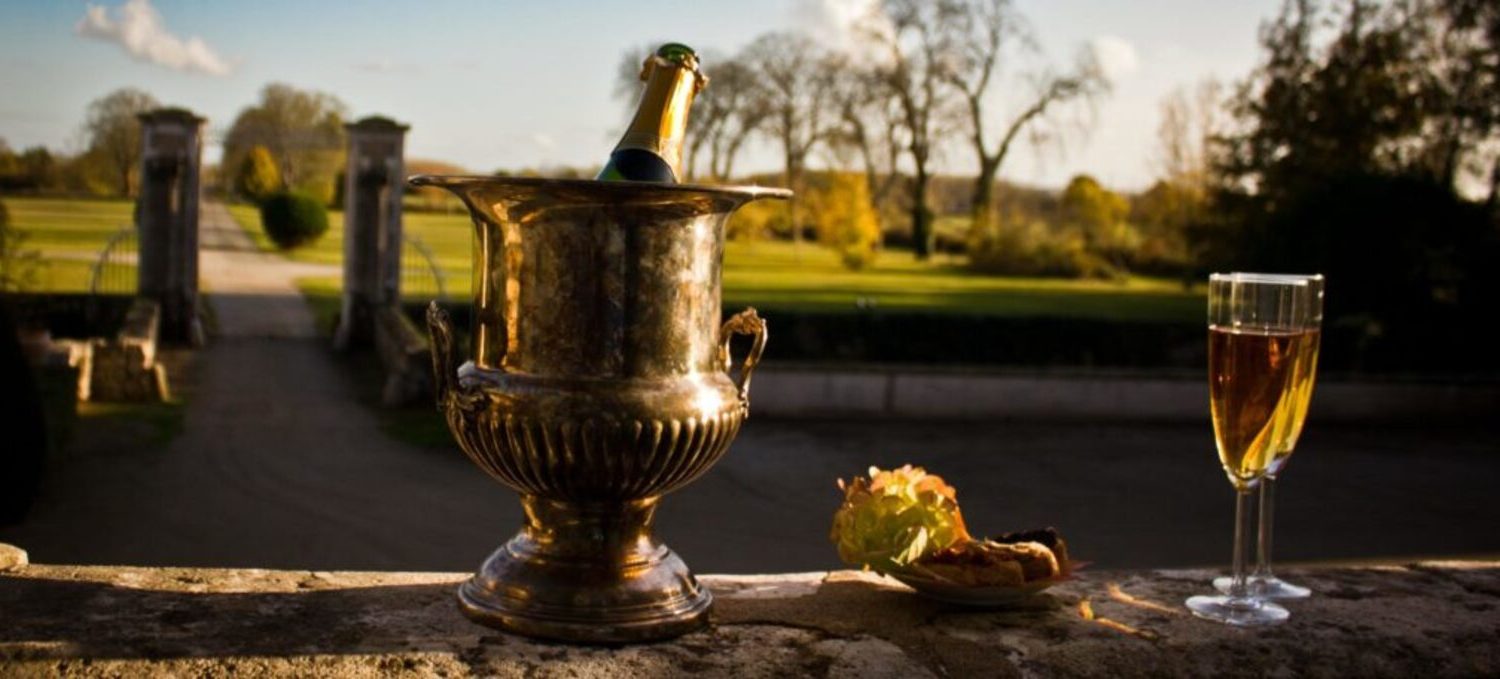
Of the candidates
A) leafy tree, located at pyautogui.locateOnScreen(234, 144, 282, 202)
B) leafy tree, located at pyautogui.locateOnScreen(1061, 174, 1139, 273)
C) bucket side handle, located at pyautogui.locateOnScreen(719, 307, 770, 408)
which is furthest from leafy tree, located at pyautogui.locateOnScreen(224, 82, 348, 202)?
bucket side handle, located at pyautogui.locateOnScreen(719, 307, 770, 408)

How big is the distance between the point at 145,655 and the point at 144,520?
8.07m

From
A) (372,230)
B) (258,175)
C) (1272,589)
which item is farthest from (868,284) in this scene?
(1272,589)

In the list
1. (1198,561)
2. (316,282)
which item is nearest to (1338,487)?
(1198,561)

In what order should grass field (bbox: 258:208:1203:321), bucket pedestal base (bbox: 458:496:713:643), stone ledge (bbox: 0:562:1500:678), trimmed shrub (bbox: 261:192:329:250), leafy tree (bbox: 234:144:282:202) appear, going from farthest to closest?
grass field (bbox: 258:208:1203:321) → trimmed shrub (bbox: 261:192:329:250) → leafy tree (bbox: 234:144:282:202) → bucket pedestal base (bbox: 458:496:713:643) → stone ledge (bbox: 0:562:1500:678)

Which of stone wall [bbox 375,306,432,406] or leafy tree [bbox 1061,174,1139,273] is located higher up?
leafy tree [bbox 1061,174,1139,273]

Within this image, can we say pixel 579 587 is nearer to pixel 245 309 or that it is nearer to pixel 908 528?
pixel 908 528

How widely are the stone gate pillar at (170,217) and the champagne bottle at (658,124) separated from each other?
17.5 meters

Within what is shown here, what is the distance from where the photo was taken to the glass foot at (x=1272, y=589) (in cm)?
261

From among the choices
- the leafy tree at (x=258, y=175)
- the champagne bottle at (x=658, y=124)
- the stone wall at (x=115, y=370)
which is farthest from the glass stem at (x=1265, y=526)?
the leafy tree at (x=258, y=175)

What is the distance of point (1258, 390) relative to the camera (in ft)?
7.73

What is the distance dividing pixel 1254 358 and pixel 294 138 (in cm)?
2198

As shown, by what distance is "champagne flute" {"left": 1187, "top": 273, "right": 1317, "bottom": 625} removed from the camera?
2.34m

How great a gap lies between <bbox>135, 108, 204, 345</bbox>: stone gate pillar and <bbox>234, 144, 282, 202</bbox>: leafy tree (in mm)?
3378

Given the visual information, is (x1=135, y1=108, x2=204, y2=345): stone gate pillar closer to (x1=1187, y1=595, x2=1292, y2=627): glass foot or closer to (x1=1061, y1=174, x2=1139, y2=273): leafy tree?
(x1=1187, y1=595, x2=1292, y2=627): glass foot
